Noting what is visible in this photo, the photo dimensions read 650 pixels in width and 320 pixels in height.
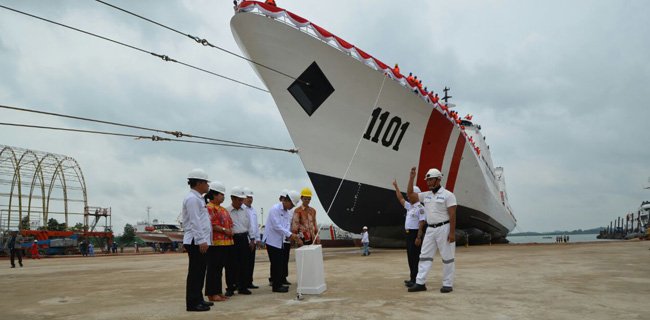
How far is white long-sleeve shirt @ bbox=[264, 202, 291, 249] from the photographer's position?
5105 millimetres

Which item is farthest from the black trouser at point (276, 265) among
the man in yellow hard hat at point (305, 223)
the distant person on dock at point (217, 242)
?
the distant person on dock at point (217, 242)

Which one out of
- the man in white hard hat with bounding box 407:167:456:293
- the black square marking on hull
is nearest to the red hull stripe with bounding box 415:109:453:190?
the black square marking on hull

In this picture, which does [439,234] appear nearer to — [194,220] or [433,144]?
[194,220]

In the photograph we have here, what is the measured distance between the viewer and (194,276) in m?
3.94

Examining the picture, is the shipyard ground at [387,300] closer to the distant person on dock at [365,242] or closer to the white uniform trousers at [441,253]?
the white uniform trousers at [441,253]

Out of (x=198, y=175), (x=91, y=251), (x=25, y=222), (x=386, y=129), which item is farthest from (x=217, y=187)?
(x=25, y=222)

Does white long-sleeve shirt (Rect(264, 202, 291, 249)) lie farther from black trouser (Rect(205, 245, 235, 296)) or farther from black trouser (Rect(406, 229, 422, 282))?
black trouser (Rect(406, 229, 422, 282))

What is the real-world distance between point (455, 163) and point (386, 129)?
4409 mm

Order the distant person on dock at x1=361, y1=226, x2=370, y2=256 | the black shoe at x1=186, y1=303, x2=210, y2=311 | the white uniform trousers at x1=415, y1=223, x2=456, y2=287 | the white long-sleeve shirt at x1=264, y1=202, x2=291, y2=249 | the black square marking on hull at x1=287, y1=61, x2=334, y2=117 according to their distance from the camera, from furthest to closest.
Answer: the distant person on dock at x1=361, y1=226, x2=370, y2=256, the black square marking on hull at x1=287, y1=61, x2=334, y2=117, the white long-sleeve shirt at x1=264, y1=202, x2=291, y2=249, the white uniform trousers at x1=415, y1=223, x2=456, y2=287, the black shoe at x1=186, y1=303, x2=210, y2=311

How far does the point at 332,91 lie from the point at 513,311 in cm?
818

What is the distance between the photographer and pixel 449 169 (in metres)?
14.6

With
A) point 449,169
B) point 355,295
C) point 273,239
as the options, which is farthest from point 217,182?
point 449,169

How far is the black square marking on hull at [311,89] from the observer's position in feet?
34.2

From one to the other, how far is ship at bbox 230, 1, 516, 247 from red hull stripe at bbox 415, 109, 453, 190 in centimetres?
3
